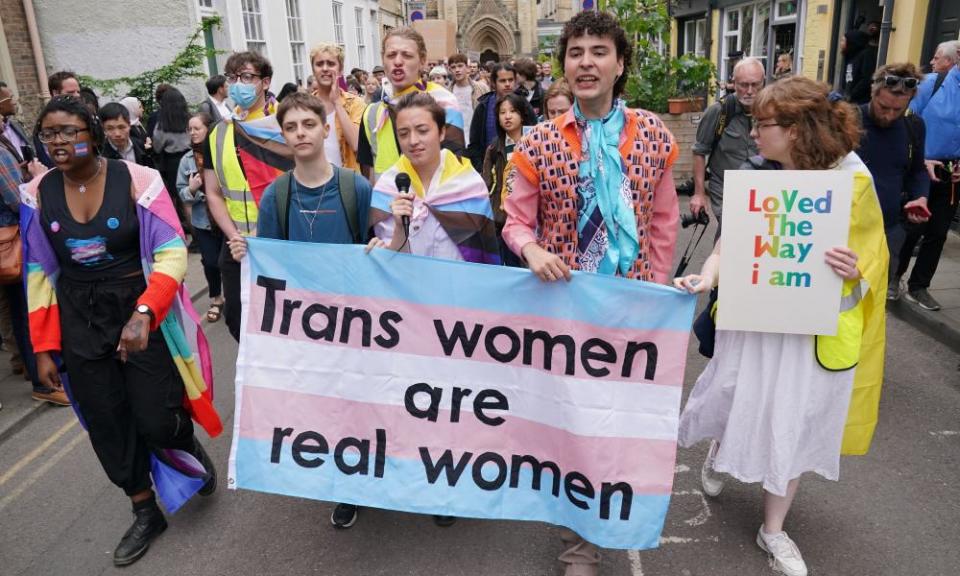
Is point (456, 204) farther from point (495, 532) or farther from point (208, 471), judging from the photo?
point (208, 471)

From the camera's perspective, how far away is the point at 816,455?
2.79 m

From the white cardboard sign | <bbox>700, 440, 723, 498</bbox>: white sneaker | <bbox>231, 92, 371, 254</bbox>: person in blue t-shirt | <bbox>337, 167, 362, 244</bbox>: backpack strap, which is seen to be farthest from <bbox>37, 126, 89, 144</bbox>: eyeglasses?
<bbox>700, 440, 723, 498</bbox>: white sneaker

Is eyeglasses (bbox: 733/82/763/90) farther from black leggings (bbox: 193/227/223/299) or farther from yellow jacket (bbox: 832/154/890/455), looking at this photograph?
black leggings (bbox: 193/227/223/299)

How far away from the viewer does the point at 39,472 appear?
4.13m

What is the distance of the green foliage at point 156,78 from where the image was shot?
37.7ft

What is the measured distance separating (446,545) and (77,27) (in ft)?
41.7

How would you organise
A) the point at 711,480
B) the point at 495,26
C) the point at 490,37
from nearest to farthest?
the point at 711,480 → the point at 495,26 → the point at 490,37

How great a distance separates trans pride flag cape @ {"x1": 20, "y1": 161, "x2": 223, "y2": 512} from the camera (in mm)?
3008

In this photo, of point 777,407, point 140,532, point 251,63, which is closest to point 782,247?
point 777,407

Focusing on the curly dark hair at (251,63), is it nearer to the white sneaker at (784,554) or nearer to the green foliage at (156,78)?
the white sneaker at (784,554)

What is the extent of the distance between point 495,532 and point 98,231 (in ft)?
7.01

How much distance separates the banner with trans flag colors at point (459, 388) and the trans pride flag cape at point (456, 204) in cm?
39

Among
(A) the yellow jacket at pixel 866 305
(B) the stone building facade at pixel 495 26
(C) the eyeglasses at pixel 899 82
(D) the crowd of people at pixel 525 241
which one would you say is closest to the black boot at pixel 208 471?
(D) the crowd of people at pixel 525 241

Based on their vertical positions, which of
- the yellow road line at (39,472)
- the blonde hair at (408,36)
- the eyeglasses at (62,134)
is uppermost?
the blonde hair at (408,36)
